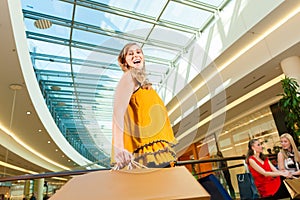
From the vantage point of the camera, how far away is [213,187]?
566 mm

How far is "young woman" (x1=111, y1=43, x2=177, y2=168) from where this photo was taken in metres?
0.67

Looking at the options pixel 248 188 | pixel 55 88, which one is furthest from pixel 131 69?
pixel 55 88

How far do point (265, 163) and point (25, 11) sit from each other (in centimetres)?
447

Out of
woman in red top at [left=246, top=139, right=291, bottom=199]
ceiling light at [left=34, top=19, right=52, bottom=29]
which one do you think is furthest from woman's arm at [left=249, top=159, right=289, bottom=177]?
ceiling light at [left=34, top=19, right=52, bottom=29]

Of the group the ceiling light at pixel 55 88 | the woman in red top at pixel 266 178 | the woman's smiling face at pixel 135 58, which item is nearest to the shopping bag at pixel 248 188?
the woman in red top at pixel 266 178

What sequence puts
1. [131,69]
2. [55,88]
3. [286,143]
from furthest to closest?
1. [55,88]
2. [286,143]
3. [131,69]

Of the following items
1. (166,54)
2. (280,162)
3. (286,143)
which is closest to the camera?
(166,54)

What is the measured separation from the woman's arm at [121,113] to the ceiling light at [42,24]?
15.0 ft

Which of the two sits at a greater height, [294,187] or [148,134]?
[148,134]

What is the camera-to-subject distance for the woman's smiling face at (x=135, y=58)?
79cm

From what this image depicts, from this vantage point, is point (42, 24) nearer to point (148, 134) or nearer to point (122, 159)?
point (148, 134)

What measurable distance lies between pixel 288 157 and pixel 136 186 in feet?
9.48

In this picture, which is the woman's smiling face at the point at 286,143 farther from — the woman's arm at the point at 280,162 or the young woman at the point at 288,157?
the woman's arm at the point at 280,162

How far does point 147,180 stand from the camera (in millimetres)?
297
